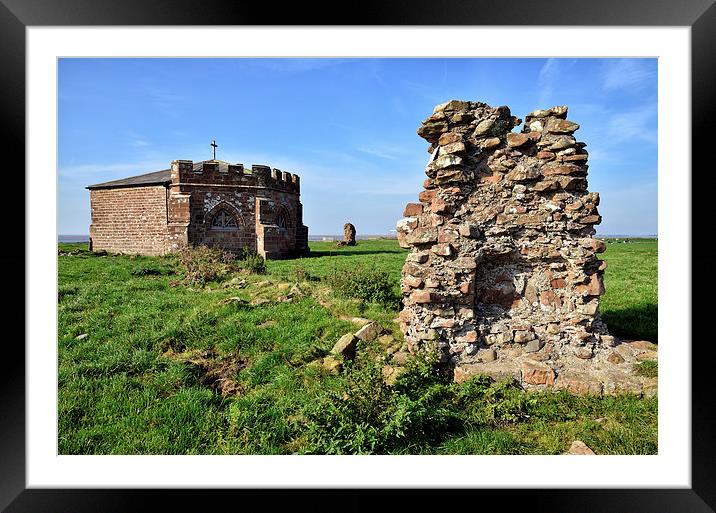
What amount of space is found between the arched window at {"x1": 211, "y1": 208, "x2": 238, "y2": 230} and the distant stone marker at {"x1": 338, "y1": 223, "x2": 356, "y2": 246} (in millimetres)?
9753

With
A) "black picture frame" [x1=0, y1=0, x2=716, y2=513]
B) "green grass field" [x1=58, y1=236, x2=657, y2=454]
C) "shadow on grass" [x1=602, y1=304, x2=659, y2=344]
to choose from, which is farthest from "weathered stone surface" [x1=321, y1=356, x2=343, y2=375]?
"shadow on grass" [x1=602, y1=304, x2=659, y2=344]

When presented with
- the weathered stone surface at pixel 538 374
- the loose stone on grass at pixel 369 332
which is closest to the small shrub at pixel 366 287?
the loose stone on grass at pixel 369 332

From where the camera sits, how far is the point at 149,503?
2.63 m

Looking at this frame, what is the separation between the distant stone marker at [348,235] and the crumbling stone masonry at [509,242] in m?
20.9

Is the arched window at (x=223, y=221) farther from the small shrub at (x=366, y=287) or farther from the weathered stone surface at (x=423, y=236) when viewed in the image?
the weathered stone surface at (x=423, y=236)

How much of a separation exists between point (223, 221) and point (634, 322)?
1679 cm

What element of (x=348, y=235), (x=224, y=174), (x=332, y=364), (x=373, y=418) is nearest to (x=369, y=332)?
(x=332, y=364)
